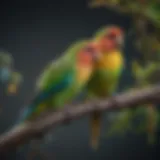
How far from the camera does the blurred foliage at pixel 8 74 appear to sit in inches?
59.4

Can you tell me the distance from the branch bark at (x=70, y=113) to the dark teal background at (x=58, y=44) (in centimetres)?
3

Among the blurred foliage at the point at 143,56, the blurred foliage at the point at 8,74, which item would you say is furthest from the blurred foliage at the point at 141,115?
the blurred foliage at the point at 8,74

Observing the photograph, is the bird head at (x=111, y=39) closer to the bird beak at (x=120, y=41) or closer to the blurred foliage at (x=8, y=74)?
the bird beak at (x=120, y=41)

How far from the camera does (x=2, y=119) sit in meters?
1.49

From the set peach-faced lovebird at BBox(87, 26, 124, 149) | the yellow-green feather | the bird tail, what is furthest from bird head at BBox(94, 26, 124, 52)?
the bird tail

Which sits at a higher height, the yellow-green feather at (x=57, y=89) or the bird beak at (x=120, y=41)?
the bird beak at (x=120, y=41)

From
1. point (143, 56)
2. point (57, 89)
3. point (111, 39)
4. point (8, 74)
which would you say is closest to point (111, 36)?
point (111, 39)

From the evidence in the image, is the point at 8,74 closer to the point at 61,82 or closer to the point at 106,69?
the point at 61,82

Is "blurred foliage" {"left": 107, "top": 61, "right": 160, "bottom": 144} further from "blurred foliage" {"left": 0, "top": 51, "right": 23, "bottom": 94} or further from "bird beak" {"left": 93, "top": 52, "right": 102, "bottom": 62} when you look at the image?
"blurred foliage" {"left": 0, "top": 51, "right": 23, "bottom": 94}

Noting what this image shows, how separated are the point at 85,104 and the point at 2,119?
0.86 feet

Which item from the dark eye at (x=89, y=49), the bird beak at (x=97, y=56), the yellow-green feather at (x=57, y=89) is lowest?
the yellow-green feather at (x=57, y=89)

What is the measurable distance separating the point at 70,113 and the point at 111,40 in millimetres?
260

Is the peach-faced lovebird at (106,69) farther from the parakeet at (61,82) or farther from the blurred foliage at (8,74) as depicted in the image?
the blurred foliage at (8,74)

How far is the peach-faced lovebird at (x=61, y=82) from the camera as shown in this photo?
146cm
